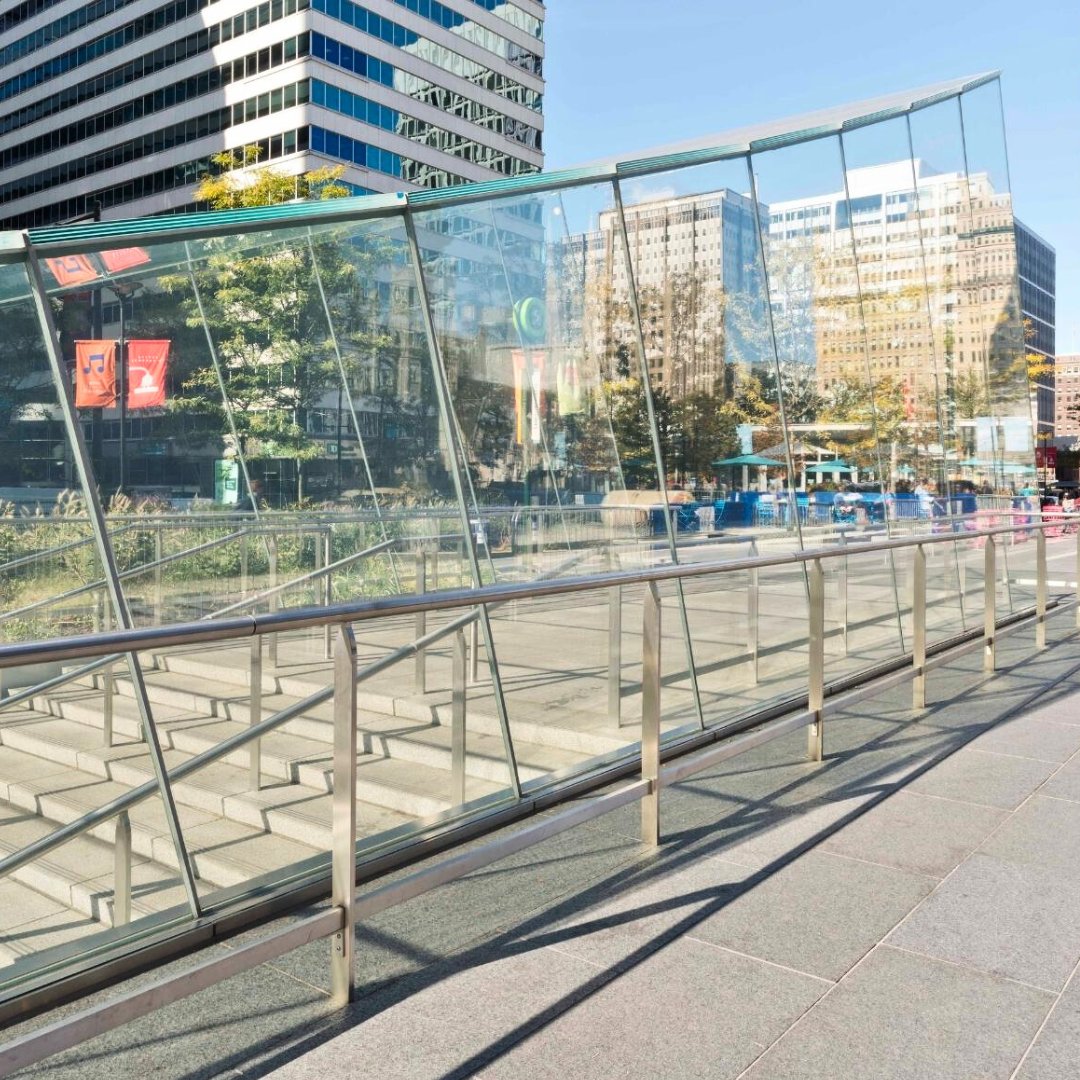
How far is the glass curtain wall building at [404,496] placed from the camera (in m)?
3.48

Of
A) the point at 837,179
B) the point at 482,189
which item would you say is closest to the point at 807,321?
the point at 837,179

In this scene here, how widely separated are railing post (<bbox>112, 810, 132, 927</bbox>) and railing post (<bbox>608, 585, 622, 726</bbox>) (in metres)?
2.39

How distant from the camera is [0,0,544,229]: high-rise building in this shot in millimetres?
52125

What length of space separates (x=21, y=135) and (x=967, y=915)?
7758 centimetres

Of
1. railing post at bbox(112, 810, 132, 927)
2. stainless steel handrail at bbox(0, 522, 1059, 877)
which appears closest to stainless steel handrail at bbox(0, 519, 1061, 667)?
stainless steel handrail at bbox(0, 522, 1059, 877)

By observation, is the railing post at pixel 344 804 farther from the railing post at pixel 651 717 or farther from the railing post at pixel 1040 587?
the railing post at pixel 1040 587

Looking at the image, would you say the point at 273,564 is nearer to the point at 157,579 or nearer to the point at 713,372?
the point at 157,579

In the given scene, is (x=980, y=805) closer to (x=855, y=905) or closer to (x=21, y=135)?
(x=855, y=905)

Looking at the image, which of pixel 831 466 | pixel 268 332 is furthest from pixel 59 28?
pixel 268 332

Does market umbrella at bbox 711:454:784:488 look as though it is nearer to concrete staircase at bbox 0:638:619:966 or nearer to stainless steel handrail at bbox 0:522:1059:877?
stainless steel handrail at bbox 0:522:1059:877

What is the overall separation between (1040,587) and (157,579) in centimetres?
787

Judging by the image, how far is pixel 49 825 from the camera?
10.2 feet

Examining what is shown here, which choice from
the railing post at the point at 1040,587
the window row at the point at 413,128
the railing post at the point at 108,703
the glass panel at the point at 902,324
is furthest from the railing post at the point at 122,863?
the window row at the point at 413,128

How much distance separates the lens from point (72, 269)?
434 cm
